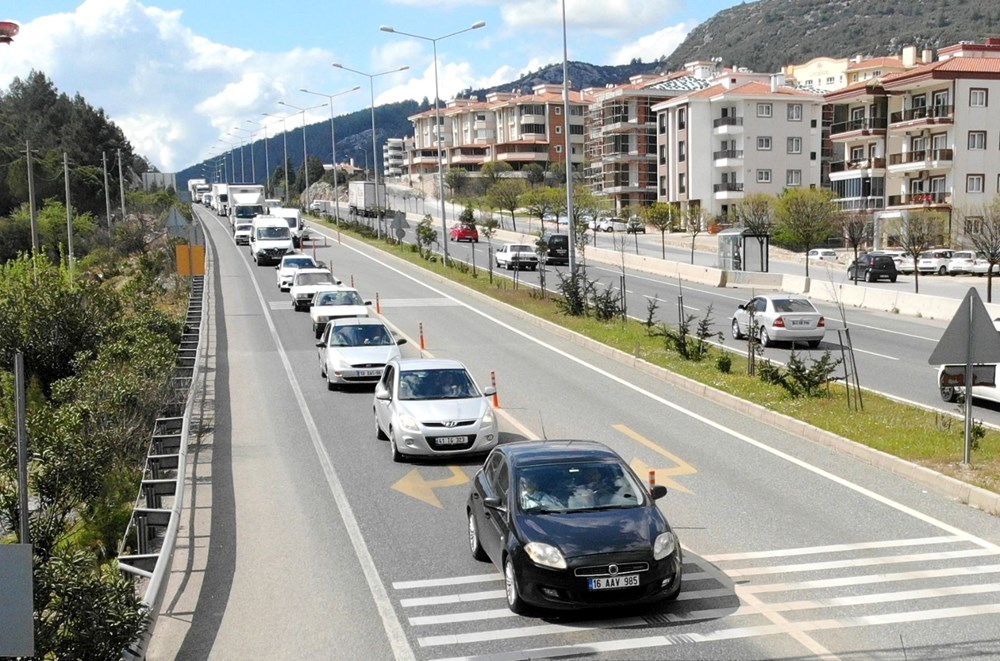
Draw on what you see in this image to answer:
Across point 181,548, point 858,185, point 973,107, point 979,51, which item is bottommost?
point 181,548

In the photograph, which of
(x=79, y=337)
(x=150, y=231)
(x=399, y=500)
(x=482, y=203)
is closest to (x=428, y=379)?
(x=399, y=500)

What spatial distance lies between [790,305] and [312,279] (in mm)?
17466

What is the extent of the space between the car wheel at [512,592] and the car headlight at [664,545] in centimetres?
124

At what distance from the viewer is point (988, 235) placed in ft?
160

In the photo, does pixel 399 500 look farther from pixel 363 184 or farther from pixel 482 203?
pixel 482 203

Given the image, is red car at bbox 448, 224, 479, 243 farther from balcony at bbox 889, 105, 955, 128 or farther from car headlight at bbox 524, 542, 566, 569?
car headlight at bbox 524, 542, 566, 569

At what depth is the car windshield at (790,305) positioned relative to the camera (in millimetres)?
28266

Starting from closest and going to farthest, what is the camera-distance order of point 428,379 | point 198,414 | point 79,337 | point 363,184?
point 428,379, point 198,414, point 79,337, point 363,184

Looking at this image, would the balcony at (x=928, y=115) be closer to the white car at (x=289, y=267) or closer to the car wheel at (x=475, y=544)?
the white car at (x=289, y=267)

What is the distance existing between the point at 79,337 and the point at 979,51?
7053 cm

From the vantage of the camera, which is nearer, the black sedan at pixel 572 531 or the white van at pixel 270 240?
the black sedan at pixel 572 531

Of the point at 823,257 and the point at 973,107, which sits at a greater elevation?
the point at 973,107

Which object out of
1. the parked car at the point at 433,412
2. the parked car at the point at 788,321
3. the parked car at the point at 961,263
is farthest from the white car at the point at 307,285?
the parked car at the point at 961,263

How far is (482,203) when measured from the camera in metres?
112
